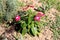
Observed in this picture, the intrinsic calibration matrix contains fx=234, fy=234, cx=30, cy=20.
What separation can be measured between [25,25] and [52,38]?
27.1 inches

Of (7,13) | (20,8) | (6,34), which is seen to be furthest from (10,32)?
(20,8)

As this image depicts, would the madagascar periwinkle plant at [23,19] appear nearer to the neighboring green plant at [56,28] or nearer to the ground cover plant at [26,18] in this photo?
the ground cover plant at [26,18]

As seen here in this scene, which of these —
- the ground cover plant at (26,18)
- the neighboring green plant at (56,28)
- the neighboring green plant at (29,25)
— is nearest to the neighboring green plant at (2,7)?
the ground cover plant at (26,18)

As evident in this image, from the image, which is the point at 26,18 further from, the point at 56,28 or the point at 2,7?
the point at 56,28

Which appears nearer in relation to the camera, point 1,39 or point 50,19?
point 1,39

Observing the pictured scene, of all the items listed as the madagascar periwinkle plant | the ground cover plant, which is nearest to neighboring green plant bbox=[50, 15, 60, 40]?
the ground cover plant

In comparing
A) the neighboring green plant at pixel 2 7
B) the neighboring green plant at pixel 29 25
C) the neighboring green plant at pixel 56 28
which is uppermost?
the neighboring green plant at pixel 2 7

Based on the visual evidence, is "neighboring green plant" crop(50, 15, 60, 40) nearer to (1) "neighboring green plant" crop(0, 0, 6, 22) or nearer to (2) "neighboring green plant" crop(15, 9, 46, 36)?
(2) "neighboring green plant" crop(15, 9, 46, 36)

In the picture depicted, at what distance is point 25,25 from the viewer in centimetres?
512

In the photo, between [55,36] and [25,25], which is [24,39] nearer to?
[25,25]

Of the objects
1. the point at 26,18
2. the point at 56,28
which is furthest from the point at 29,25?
the point at 56,28

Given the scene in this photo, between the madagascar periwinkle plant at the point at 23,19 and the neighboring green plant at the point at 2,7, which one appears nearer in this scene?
the madagascar periwinkle plant at the point at 23,19

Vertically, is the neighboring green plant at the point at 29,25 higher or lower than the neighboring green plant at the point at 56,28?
higher

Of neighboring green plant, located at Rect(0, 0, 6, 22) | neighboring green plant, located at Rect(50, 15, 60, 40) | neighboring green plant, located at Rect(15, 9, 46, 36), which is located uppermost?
neighboring green plant, located at Rect(0, 0, 6, 22)
